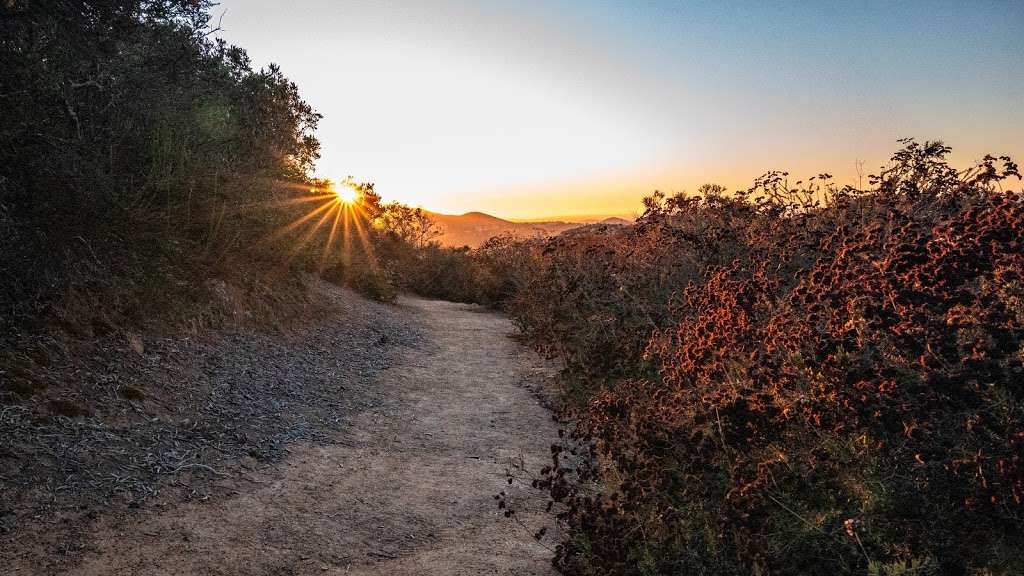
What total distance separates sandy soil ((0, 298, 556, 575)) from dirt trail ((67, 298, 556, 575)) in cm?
1

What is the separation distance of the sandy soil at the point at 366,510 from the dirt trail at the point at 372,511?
10 millimetres

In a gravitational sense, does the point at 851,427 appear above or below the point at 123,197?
below

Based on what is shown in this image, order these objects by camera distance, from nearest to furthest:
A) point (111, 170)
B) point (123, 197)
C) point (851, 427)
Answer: point (851, 427) < point (111, 170) < point (123, 197)

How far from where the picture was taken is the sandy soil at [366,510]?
3881 millimetres

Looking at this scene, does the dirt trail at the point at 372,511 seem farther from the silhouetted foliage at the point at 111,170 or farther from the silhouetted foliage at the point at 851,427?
the silhouetted foliage at the point at 111,170

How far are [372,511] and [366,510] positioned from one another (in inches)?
2.1

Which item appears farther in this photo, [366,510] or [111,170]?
[111,170]

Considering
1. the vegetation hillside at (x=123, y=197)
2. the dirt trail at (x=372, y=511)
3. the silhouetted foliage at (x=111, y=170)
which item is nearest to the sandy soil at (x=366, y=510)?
the dirt trail at (x=372, y=511)

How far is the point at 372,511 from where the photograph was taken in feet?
15.7

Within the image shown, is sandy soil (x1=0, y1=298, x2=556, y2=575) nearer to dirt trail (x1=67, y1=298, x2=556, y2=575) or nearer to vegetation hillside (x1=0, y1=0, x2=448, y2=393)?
dirt trail (x1=67, y1=298, x2=556, y2=575)

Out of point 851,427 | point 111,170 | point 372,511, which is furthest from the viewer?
point 111,170

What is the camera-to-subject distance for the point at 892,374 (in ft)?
9.73

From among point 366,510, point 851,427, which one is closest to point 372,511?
point 366,510

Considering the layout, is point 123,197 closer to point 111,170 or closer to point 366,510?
point 111,170
